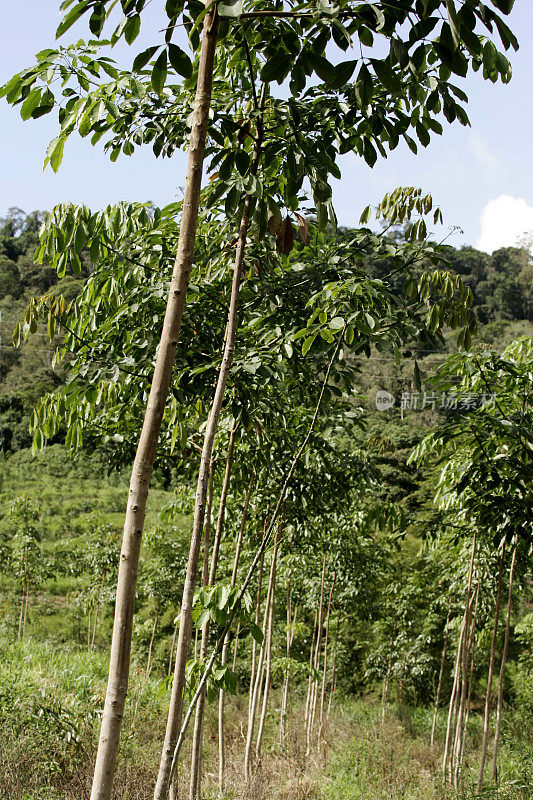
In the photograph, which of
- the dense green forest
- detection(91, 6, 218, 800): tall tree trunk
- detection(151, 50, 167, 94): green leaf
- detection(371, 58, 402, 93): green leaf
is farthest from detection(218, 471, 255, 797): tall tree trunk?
detection(371, 58, 402, 93): green leaf

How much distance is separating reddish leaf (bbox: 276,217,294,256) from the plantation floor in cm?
208

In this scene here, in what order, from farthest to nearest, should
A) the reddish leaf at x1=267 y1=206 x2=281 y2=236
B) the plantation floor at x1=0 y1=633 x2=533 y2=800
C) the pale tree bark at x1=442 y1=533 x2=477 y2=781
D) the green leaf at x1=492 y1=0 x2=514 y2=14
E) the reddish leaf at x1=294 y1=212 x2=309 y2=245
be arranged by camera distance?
the pale tree bark at x1=442 y1=533 x2=477 y2=781
the plantation floor at x1=0 y1=633 x2=533 y2=800
the reddish leaf at x1=294 y1=212 x2=309 y2=245
the reddish leaf at x1=267 y1=206 x2=281 y2=236
the green leaf at x1=492 y1=0 x2=514 y2=14

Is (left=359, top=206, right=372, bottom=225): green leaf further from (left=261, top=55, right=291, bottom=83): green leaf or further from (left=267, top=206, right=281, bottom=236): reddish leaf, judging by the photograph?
(left=261, top=55, right=291, bottom=83): green leaf

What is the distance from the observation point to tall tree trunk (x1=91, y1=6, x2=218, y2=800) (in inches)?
45.8

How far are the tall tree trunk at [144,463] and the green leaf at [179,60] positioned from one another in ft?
0.12

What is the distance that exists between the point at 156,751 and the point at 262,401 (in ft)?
13.5

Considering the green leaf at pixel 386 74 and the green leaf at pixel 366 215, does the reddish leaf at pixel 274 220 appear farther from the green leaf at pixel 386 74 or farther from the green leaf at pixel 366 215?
the green leaf at pixel 366 215

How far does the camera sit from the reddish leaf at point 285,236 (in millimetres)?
1938

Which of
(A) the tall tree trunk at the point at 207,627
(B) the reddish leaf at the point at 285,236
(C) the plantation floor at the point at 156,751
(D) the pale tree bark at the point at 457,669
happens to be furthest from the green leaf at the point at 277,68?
(D) the pale tree bark at the point at 457,669

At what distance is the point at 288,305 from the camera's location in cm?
272

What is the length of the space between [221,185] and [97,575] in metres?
9.51

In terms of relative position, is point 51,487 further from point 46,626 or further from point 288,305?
point 288,305

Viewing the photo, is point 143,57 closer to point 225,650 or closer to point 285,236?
point 285,236

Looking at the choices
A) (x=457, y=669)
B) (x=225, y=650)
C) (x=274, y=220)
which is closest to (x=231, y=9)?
(x=274, y=220)
